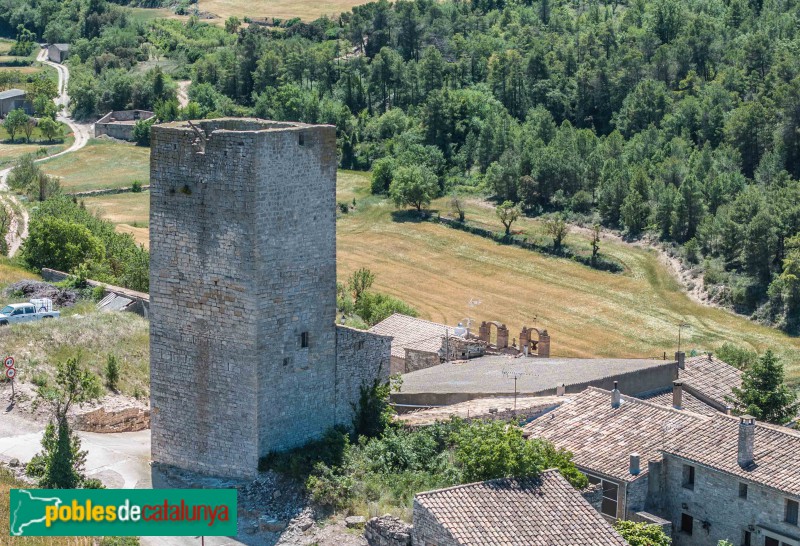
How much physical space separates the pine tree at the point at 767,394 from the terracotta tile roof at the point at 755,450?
664cm

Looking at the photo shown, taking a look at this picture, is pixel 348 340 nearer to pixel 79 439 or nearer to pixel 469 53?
pixel 79 439

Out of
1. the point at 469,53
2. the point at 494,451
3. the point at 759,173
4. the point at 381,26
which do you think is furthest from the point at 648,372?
the point at 381,26

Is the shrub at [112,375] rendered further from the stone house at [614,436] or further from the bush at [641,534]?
the bush at [641,534]

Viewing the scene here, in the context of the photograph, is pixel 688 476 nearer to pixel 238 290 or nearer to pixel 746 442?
pixel 746 442

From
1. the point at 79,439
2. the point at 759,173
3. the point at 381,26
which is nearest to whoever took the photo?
the point at 79,439

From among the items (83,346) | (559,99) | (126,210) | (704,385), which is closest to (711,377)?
(704,385)

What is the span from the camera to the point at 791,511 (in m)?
35.0

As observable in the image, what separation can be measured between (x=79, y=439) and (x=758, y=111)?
7018cm

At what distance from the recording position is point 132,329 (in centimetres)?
4538

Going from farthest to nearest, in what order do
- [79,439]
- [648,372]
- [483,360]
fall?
[483,360]
[648,372]
[79,439]

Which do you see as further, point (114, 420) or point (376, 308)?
point (376, 308)

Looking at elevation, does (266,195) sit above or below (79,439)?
above

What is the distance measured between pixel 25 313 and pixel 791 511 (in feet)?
87.7

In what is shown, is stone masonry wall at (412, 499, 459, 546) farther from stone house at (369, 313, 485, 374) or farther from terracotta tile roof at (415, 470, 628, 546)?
stone house at (369, 313, 485, 374)
